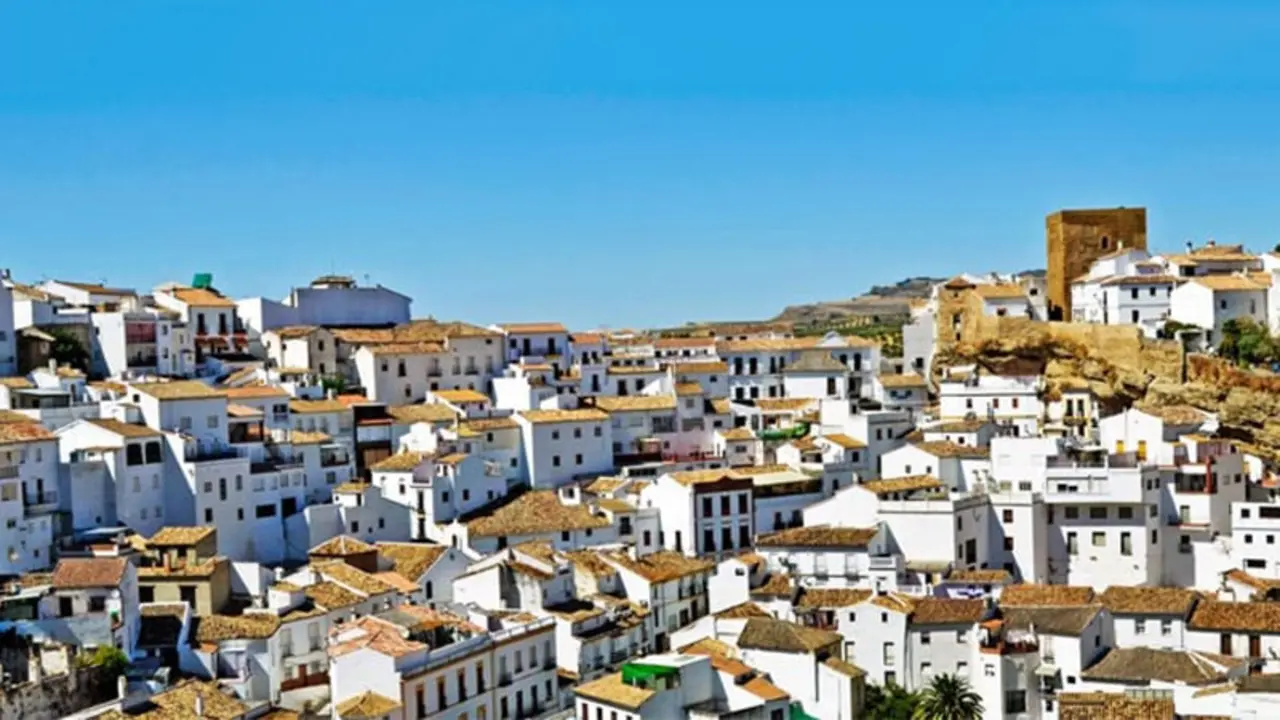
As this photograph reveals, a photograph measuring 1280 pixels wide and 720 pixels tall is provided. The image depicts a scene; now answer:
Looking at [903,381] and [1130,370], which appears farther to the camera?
[903,381]

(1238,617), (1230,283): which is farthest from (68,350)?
(1230,283)

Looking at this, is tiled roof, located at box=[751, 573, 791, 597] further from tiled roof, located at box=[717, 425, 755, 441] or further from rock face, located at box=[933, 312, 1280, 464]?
rock face, located at box=[933, 312, 1280, 464]

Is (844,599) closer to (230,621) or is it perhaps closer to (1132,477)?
(1132,477)

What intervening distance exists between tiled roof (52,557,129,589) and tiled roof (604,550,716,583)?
46.5ft

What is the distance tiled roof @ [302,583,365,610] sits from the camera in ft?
126

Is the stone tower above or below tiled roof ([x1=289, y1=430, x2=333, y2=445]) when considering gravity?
above

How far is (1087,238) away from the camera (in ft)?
232

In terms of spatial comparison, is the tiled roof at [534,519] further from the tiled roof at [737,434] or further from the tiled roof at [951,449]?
the tiled roof at [951,449]

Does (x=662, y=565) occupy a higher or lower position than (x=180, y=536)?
lower

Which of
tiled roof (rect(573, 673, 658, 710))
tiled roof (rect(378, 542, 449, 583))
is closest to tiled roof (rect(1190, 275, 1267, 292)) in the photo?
tiled roof (rect(378, 542, 449, 583))

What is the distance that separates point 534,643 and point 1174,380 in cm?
3142

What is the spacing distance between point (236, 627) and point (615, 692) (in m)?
8.97

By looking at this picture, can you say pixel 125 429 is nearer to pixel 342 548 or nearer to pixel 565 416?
pixel 342 548

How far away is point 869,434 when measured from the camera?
55375 mm
